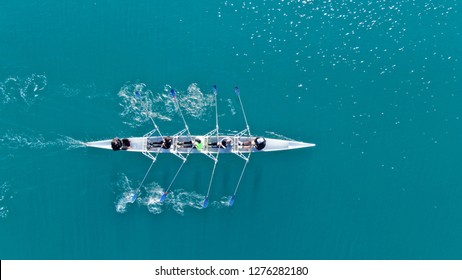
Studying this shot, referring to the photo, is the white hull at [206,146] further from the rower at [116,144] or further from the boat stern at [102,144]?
the rower at [116,144]

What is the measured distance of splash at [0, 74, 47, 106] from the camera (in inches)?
958

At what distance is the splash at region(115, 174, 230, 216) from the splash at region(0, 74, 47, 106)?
713cm

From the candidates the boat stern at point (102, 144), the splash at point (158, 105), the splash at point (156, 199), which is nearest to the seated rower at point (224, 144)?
the splash at point (158, 105)

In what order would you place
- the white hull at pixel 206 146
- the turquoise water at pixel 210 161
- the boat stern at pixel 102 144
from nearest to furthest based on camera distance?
the white hull at pixel 206 146 < the boat stern at pixel 102 144 < the turquoise water at pixel 210 161

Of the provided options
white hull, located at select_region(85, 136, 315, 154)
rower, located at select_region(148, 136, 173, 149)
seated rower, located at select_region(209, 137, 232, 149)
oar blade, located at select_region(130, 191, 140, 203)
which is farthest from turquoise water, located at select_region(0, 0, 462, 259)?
seated rower, located at select_region(209, 137, 232, 149)

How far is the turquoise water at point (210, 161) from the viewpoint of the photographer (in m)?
24.2

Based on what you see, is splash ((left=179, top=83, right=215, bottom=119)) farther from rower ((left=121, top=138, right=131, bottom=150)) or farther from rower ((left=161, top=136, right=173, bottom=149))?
rower ((left=121, top=138, right=131, bottom=150))

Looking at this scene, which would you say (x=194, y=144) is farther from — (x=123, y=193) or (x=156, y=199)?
(x=123, y=193)

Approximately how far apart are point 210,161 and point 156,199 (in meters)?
3.95

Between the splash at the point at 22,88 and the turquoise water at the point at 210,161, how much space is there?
0.06 m

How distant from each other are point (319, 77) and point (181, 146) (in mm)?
9347

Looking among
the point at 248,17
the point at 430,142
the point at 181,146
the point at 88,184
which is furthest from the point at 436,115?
the point at 88,184

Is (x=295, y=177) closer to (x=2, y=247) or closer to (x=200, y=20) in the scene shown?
(x=200, y=20)

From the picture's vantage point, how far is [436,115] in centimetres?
2467
